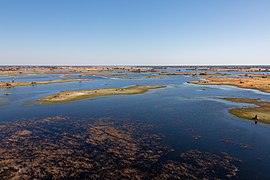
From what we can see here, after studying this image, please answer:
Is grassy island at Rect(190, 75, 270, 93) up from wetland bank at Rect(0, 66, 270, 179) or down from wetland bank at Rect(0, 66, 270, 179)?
up

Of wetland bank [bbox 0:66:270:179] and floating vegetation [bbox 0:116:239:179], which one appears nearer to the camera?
floating vegetation [bbox 0:116:239:179]

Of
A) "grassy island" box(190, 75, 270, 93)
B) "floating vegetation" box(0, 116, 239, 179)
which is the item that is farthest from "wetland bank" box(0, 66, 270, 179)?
"grassy island" box(190, 75, 270, 93)

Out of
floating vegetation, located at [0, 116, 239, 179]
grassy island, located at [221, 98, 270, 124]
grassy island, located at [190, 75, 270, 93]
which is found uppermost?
grassy island, located at [190, 75, 270, 93]

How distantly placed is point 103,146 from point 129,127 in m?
7.03

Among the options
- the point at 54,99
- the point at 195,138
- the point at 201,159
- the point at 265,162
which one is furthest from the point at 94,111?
the point at 265,162

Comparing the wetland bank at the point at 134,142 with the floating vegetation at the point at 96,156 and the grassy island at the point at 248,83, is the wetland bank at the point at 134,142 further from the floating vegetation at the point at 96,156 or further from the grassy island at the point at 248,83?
the grassy island at the point at 248,83

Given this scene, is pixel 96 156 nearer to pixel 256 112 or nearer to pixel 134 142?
pixel 134 142

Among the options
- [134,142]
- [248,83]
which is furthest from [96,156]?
[248,83]

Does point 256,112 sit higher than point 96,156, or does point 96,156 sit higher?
point 256,112

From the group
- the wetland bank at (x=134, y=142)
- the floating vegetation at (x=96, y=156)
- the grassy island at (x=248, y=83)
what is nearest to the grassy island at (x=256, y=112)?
the wetland bank at (x=134, y=142)

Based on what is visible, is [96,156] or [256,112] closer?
[96,156]

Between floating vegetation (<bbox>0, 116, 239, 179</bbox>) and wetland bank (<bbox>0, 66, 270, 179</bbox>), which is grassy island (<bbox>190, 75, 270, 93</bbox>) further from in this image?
floating vegetation (<bbox>0, 116, 239, 179</bbox>)

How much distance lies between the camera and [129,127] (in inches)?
1195

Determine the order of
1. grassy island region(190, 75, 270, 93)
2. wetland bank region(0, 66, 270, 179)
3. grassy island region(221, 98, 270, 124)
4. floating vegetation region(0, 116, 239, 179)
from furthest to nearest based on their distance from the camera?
grassy island region(190, 75, 270, 93), grassy island region(221, 98, 270, 124), wetland bank region(0, 66, 270, 179), floating vegetation region(0, 116, 239, 179)
